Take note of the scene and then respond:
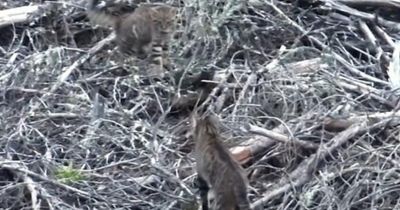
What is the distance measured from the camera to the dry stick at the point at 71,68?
5840 millimetres

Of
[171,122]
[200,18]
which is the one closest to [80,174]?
[171,122]

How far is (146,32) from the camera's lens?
244 inches

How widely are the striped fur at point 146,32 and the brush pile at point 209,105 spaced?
96 millimetres

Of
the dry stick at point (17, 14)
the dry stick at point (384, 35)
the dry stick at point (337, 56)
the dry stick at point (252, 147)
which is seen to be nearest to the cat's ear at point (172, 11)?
the dry stick at point (337, 56)

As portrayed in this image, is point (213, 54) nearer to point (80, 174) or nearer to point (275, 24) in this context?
point (275, 24)

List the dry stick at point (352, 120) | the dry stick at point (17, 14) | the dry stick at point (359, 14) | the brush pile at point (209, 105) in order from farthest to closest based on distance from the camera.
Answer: the dry stick at point (17, 14)
the dry stick at point (359, 14)
the dry stick at point (352, 120)
the brush pile at point (209, 105)

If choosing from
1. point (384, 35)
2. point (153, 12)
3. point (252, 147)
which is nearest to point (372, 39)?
point (384, 35)

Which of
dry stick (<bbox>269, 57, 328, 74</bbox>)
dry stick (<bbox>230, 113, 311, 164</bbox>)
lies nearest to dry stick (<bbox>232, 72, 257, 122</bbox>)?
dry stick (<bbox>269, 57, 328, 74</bbox>)

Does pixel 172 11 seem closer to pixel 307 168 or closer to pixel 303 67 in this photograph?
pixel 303 67

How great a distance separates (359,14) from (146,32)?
1.26 meters

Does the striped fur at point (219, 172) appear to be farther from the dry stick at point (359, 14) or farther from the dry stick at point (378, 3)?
the dry stick at point (378, 3)

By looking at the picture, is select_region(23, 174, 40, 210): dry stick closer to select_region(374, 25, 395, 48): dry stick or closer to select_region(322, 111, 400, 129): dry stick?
select_region(322, 111, 400, 129): dry stick

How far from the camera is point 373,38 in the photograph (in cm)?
637

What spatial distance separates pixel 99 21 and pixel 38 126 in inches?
38.9
